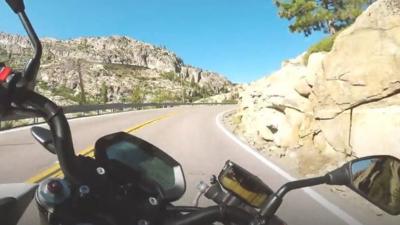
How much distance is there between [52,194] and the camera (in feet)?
6.05

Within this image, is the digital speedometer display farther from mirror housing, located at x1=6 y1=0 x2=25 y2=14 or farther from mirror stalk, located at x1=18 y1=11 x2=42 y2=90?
mirror housing, located at x1=6 y1=0 x2=25 y2=14

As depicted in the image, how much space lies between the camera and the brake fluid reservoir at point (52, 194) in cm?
182

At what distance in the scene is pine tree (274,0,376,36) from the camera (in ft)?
122

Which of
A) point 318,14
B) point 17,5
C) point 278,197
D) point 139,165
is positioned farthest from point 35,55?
point 318,14

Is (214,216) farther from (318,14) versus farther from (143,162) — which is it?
(318,14)

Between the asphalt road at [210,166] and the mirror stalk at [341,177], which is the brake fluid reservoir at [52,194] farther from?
the asphalt road at [210,166]

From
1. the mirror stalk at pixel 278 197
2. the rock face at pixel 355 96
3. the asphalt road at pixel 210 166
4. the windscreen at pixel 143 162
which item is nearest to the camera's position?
the mirror stalk at pixel 278 197

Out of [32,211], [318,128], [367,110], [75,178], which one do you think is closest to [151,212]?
[75,178]

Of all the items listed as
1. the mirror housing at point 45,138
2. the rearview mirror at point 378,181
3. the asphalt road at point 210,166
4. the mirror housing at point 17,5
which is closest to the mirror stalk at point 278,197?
the rearview mirror at point 378,181

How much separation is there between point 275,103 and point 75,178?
56.5 ft

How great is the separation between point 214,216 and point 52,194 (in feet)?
1.93

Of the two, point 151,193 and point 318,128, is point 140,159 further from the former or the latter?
point 318,128

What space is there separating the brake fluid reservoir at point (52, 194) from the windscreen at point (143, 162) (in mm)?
480

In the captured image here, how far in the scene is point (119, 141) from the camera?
2.56 metres
